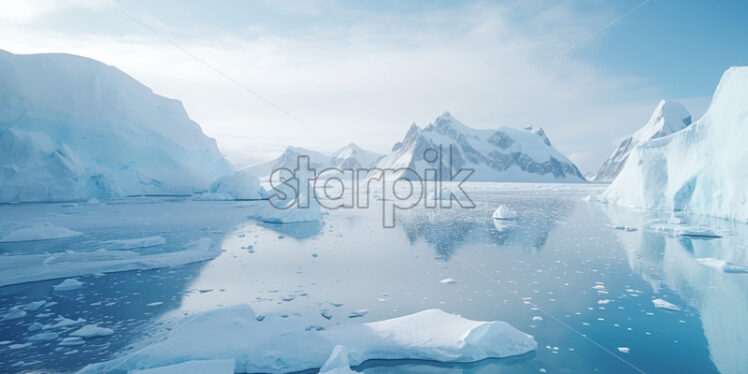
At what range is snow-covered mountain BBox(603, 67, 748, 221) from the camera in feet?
53.6

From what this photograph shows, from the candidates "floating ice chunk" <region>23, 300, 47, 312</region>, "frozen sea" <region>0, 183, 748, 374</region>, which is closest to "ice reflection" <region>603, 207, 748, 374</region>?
"frozen sea" <region>0, 183, 748, 374</region>

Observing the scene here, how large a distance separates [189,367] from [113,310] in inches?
124

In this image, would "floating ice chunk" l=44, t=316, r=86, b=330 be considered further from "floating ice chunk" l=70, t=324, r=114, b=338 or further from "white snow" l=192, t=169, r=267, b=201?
"white snow" l=192, t=169, r=267, b=201

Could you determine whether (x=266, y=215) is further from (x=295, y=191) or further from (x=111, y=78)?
(x=111, y=78)

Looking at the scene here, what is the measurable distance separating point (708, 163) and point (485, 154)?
437ft

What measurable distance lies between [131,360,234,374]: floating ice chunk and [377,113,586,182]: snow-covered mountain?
122m

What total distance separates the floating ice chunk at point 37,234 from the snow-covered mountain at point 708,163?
25727 millimetres

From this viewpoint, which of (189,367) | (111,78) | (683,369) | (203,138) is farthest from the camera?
(203,138)

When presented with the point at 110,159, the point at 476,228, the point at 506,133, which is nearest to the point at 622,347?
the point at 476,228

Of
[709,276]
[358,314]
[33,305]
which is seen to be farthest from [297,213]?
[709,276]

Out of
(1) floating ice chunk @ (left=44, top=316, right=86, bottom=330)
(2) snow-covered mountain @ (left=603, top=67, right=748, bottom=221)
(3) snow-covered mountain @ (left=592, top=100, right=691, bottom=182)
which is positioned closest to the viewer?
(1) floating ice chunk @ (left=44, top=316, right=86, bottom=330)

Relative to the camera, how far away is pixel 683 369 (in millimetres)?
4324

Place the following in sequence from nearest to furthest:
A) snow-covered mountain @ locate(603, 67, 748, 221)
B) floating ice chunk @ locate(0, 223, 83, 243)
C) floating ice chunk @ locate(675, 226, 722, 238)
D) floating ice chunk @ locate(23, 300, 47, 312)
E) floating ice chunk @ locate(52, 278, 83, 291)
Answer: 1. floating ice chunk @ locate(23, 300, 47, 312)
2. floating ice chunk @ locate(52, 278, 83, 291)
3. floating ice chunk @ locate(0, 223, 83, 243)
4. floating ice chunk @ locate(675, 226, 722, 238)
5. snow-covered mountain @ locate(603, 67, 748, 221)

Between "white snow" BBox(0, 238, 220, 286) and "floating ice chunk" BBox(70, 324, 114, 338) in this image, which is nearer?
"floating ice chunk" BBox(70, 324, 114, 338)
